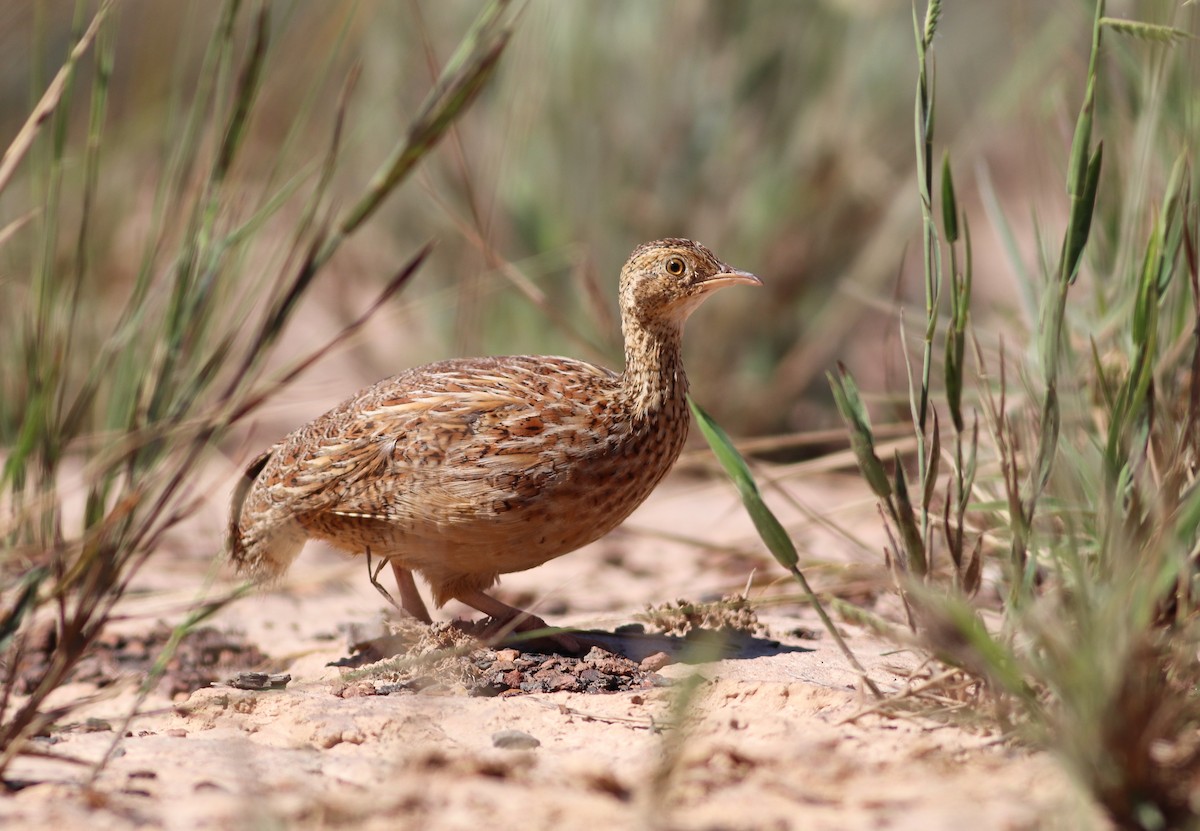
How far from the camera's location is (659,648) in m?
4.33

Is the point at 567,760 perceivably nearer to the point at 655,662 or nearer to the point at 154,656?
the point at 655,662

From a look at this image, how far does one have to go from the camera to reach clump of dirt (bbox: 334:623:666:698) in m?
3.92

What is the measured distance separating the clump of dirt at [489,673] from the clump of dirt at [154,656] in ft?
2.38

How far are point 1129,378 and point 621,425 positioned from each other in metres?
1.57

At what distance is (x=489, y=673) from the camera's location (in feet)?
13.2

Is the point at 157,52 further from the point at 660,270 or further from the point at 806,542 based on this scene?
the point at 806,542

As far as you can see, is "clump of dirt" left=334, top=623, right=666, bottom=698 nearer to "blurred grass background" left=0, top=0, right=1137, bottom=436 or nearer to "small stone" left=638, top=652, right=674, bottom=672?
"small stone" left=638, top=652, right=674, bottom=672

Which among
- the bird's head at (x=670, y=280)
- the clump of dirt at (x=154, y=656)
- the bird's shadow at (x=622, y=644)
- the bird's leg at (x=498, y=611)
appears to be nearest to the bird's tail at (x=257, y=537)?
the clump of dirt at (x=154, y=656)

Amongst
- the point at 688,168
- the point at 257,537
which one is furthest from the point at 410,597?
the point at 688,168

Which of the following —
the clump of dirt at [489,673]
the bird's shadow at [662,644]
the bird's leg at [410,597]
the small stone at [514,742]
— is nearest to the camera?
the small stone at [514,742]

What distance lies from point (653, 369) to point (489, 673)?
43.6 inches

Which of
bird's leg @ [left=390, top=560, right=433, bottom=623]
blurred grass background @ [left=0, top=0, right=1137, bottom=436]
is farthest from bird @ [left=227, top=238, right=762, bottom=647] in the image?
blurred grass background @ [left=0, top=0, right=1137, bottom=436]

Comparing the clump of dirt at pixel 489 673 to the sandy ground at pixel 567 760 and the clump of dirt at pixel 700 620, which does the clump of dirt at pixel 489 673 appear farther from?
the clump of dirt at pixel 700 620

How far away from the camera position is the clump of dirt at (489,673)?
12.9 ft
